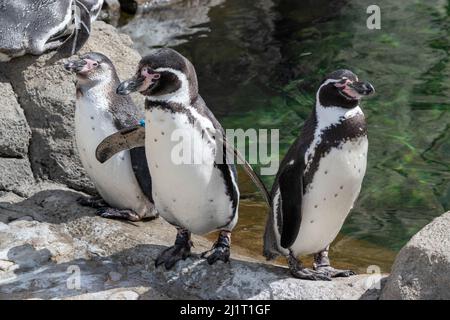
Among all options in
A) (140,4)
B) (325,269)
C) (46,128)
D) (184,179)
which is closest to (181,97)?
(184,179)

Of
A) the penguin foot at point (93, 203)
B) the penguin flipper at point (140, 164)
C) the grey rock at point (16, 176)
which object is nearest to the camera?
the penguin flipper at point (140, 164)

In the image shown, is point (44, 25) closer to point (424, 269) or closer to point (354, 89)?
point (354, 89)

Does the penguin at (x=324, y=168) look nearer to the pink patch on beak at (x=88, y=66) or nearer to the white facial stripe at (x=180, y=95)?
the white facial stripe at (x=180, y=95)

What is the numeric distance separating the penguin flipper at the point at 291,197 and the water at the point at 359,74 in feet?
4.03

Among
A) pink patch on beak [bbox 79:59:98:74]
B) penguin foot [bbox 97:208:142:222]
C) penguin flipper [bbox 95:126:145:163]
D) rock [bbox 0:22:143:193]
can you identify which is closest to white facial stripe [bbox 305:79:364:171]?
penguin flipper [bbox 95:126:145:163]

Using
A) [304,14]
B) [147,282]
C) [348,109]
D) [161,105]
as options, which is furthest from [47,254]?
[304,14]

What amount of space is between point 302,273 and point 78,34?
8.80 feet

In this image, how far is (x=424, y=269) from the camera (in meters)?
3.94

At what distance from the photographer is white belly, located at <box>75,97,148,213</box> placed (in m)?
5.09

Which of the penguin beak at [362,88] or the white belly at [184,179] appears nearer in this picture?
the penguin beak at [362,88]

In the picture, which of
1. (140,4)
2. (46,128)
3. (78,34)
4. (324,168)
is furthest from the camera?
(140,4)

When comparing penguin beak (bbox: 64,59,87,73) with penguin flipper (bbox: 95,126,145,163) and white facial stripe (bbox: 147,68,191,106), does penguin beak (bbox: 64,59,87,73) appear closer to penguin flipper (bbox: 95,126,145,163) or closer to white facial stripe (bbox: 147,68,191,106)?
penguin flipper (bbox: 95,126,145,163)

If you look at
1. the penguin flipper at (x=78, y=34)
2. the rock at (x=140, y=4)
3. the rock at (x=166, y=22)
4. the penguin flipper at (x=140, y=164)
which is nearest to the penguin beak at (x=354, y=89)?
the penguin flipper at (x=140, y=164)

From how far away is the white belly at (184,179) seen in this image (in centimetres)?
433
